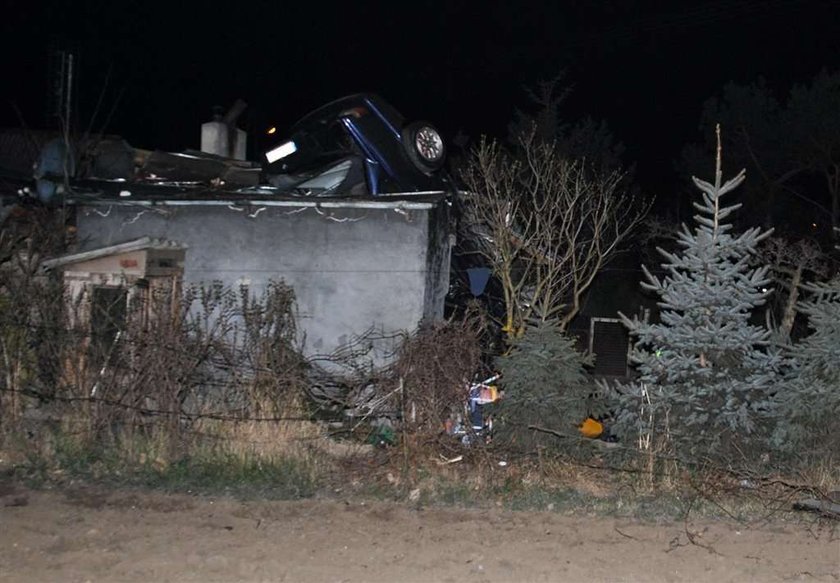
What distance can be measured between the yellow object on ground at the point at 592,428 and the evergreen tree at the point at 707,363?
0.52m

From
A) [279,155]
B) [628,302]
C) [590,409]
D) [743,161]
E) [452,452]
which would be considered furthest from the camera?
[743,161]

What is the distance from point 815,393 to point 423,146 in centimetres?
586

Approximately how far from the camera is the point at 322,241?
1103cm

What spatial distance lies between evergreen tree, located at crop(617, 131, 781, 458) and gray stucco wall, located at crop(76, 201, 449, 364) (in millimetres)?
3053

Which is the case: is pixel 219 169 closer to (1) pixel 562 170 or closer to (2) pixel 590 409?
(1) pixel 562 170

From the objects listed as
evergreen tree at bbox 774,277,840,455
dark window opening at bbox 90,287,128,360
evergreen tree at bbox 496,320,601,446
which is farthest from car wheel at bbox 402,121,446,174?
evergreen tree at bbox 774,277,840,455

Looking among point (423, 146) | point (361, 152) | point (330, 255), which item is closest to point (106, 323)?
point (330, 255)

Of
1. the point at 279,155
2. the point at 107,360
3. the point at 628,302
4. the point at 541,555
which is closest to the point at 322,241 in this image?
the point at 279,155

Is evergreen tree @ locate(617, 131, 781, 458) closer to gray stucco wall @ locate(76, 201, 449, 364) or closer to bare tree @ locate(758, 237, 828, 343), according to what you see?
bare tree @ locate(758, 237, 828, 343)

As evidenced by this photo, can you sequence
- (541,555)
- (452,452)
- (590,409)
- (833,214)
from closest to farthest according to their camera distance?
1. (541,555)
2. (452,452)
3. (590,409)
4. (833,214)

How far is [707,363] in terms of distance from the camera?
28.3 feet

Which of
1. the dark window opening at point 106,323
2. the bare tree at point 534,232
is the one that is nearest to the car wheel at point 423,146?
the bare tree at point 534,232

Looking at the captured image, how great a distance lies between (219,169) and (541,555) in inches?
333

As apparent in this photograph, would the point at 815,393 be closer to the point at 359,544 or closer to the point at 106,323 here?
the point at 359,544
